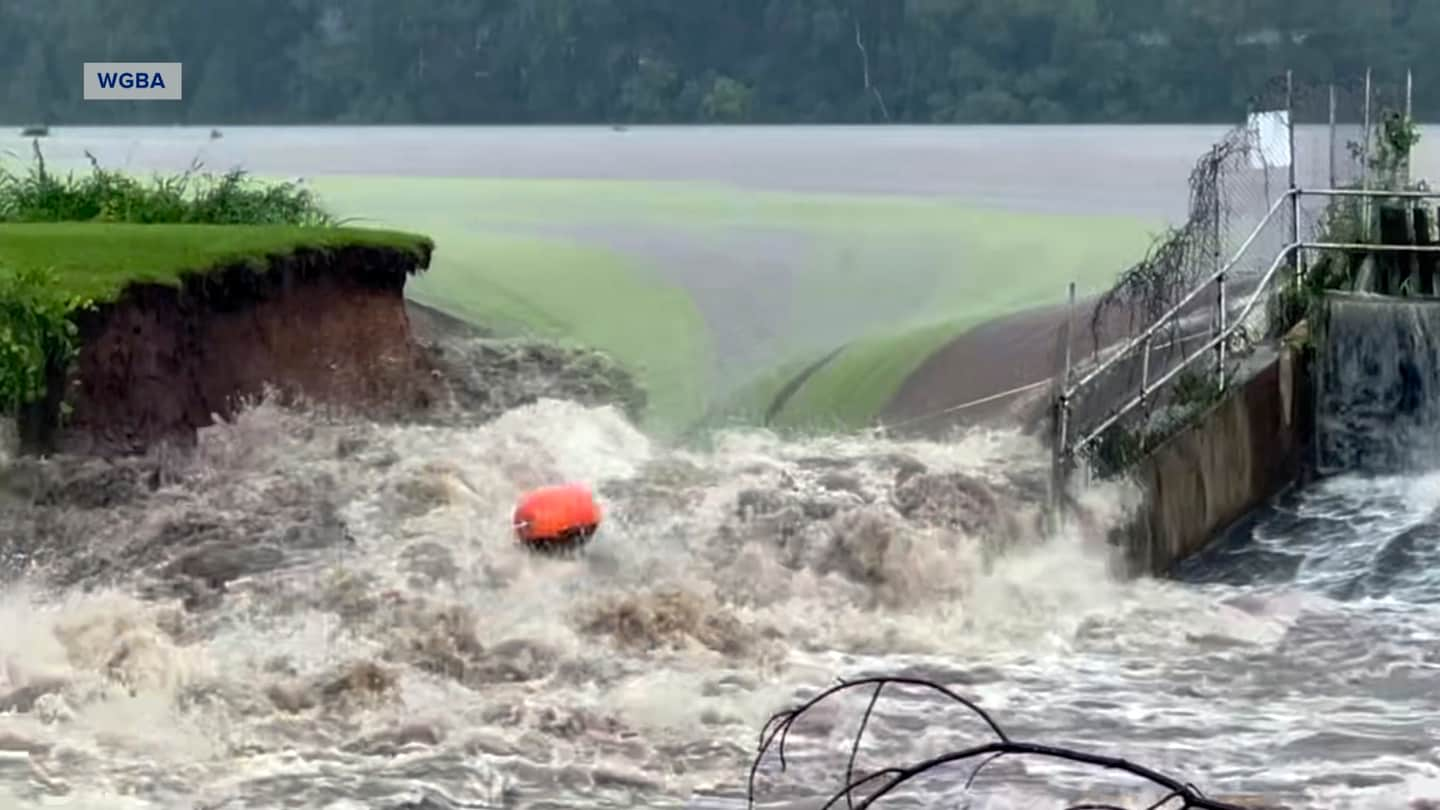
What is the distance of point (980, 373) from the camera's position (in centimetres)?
2227

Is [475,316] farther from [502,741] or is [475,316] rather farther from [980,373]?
[502,741]

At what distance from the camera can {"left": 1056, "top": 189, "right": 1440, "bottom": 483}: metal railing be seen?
15102 millimetres

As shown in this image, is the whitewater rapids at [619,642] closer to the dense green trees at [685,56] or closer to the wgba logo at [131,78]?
the wgba logo at [131,78]

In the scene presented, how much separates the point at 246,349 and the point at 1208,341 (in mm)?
7607

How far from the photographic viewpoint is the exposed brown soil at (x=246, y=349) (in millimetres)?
16250

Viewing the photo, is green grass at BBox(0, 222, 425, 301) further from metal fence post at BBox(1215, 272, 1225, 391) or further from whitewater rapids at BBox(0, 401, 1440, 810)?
metal fence post at BBox(1215, 272, 1225, 391)

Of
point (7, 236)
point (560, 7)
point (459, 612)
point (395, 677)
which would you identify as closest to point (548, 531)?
point (459, 612)

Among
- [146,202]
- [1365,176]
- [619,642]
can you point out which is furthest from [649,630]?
[146,202]

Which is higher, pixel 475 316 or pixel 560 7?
pixel 560 7

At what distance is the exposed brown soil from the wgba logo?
95.6 feet

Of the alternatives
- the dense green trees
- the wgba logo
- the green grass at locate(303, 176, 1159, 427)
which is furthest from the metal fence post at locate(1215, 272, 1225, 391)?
the wgba logo

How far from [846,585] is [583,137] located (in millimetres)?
55002

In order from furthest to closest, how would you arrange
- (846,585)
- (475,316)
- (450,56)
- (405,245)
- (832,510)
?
(450,56) → (475,316) → (405,245) → (832,510) → (846,585)

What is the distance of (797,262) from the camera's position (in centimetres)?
3300
